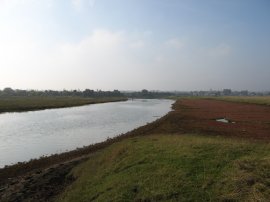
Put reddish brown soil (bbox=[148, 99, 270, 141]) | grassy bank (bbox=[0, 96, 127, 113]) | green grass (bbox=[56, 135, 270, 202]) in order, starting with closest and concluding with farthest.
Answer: green grass (bbox=[56, 135, 270, 202])
reddish brown soil (bbox=[148, 99, 270, 141])
grassy bank (bbox=[0, 96, 127, 113])

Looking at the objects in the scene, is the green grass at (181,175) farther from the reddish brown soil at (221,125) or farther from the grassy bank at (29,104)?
the grassy bank at (29,104)

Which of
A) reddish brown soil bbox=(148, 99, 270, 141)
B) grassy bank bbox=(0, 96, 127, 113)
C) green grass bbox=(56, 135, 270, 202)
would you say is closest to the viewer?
green grass bbox=(56, 135, 270, 202)

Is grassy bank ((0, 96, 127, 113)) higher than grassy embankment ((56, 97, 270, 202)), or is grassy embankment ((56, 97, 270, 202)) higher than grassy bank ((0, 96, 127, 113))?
grassy embankment ((56, 97, 270, 202))

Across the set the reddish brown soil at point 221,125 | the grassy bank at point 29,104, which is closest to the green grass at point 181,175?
the reddish brown soil at point 221,125

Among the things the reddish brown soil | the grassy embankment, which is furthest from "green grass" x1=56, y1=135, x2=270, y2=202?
the reddish brown soil

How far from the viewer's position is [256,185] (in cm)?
1028

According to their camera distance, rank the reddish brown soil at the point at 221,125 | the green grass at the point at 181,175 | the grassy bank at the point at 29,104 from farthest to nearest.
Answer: the grassy bank at the point at 29,104 → the reddish brown soil at the point at 221,125 → the green grass at the point at 181,175

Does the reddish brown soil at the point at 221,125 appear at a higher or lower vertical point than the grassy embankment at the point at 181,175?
lower

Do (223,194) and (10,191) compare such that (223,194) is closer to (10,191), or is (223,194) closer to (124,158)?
(124,158)

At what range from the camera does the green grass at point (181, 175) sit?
1059 centimetres

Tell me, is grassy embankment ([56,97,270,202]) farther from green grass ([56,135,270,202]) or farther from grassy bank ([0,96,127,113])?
grassy bank ([0,96,127,113])

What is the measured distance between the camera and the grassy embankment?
1059 cm

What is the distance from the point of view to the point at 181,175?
40.1 ft

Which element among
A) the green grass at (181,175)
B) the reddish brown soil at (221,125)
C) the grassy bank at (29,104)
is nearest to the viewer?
the green grass at (181,175)
